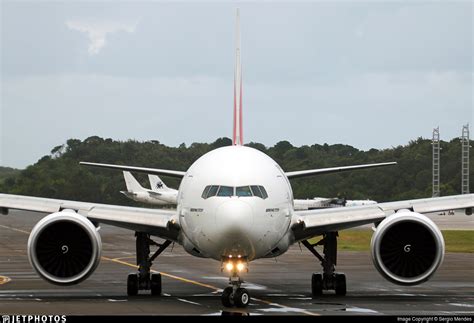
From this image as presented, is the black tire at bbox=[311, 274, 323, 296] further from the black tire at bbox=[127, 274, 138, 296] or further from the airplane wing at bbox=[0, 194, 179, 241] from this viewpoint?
the black tire at bbox=[127, 274, 138, 296]

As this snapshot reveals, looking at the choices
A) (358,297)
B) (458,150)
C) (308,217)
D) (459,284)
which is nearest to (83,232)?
(308,217)

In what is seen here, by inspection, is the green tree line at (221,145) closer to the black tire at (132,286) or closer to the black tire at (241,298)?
the black tire at (132,286)

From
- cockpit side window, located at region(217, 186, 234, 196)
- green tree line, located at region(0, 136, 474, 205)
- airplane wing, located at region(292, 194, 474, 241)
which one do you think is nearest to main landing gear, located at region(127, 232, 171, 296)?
airplane wing, located at region(292, 194, 474, 241)

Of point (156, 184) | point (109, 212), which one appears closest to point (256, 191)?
point (109, 212)

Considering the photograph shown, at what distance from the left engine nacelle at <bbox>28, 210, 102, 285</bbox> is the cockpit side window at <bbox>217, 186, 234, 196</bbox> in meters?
3.37

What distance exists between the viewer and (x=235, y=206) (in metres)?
21.3

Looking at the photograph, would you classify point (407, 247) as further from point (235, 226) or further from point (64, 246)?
point (64, 246)

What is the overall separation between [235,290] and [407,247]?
13.8 feet

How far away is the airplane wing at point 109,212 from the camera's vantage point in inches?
985

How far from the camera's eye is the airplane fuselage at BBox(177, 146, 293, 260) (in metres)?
21.3

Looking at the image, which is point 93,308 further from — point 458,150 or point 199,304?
point 458,150

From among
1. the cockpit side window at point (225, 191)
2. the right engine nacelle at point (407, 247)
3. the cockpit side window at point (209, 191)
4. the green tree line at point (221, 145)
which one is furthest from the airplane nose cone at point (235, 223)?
the green tree line at point (221, 145)

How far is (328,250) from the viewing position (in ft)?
87.9

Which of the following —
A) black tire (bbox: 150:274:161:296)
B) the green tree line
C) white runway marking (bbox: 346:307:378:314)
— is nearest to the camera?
white runway marking (bbox: 346:307:378:314)
